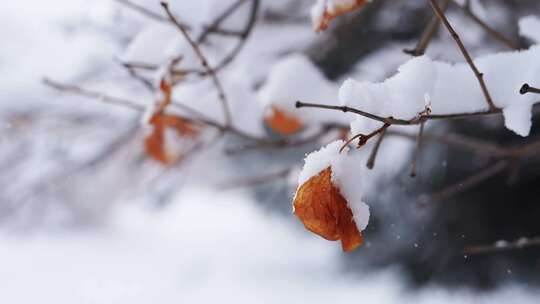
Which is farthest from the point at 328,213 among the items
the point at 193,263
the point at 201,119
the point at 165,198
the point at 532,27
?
the point at 165,198

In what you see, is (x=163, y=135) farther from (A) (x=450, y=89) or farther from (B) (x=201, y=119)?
(A) (x=450, y=89)

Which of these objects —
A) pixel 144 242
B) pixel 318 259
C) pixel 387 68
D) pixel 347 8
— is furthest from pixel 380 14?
pixel 144 242

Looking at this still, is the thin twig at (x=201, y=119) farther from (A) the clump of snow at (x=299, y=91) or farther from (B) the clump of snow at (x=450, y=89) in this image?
(B) the clump of snow at (x=450, y=89)

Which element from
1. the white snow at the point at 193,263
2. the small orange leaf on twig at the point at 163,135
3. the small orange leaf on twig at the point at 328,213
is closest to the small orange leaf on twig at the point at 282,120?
the small orange leaf on twig at the point at 163,135

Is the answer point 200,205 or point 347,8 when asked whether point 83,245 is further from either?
point 347,8

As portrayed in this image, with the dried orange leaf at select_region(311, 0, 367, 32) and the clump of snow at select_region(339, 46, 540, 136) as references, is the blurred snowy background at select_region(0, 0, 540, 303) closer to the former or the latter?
the dried orange leaf at select_region(311, 0, 367, 32)

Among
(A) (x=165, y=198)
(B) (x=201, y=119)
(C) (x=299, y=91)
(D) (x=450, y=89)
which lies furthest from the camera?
(A) (x=165, y=198)
